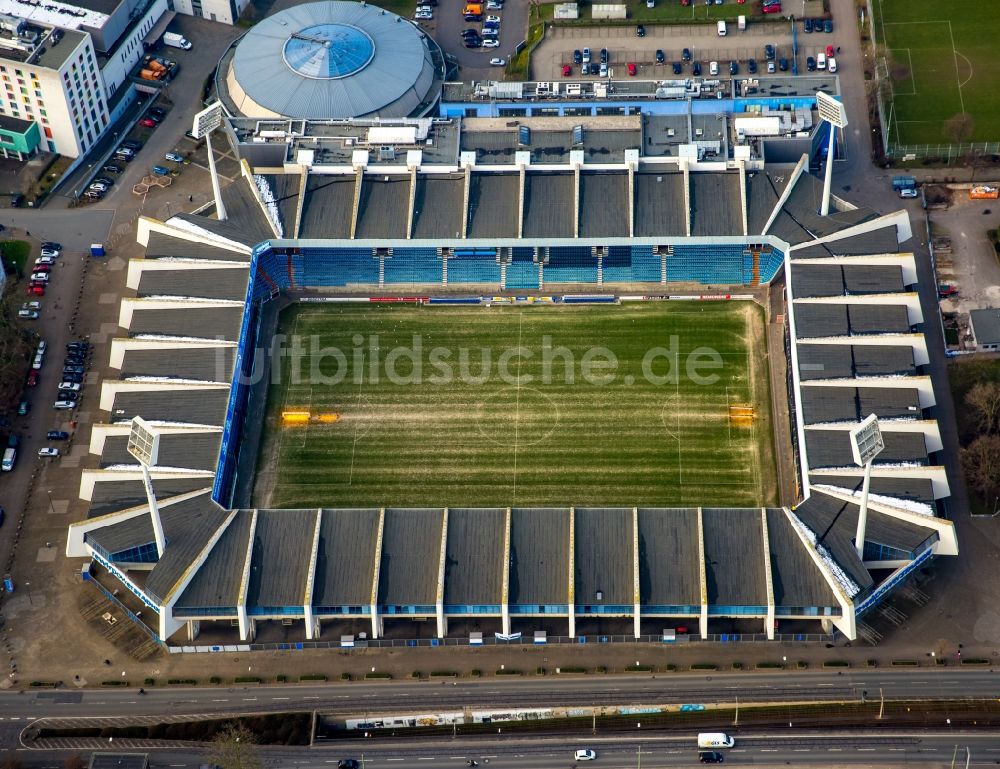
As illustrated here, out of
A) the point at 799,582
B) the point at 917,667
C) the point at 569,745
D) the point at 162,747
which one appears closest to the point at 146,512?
the point at 162,747

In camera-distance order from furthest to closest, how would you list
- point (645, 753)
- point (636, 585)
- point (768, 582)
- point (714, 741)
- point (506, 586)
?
point (506, 586), point (636, 585), point (768, 582), point (645, 753), point (714, 741)

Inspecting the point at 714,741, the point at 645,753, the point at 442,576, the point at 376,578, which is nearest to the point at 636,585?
the point at 645,753

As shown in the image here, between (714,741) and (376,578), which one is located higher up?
(376,578)

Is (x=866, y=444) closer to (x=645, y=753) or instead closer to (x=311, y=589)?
(x=645, y=753)

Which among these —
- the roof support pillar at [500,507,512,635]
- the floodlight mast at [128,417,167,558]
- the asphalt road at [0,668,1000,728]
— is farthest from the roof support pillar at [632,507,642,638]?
the floodlight mast at [128,417,167,558]

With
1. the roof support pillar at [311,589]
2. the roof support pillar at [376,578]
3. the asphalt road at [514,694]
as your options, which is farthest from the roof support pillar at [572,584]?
the roof support pillar at [311,589]

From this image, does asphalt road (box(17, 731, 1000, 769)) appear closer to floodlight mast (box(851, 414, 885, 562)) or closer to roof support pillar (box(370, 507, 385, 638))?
roof support pillar (box(370, 507, 385, 638))
